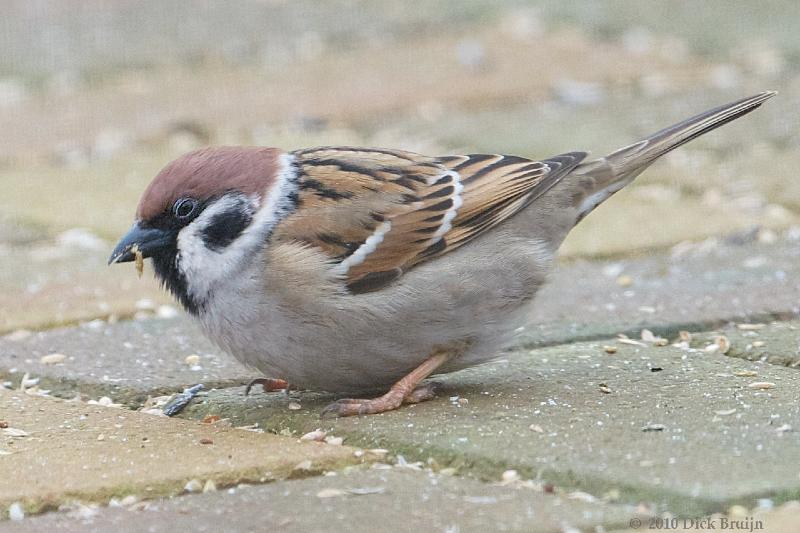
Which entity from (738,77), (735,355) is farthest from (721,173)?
(735,355)

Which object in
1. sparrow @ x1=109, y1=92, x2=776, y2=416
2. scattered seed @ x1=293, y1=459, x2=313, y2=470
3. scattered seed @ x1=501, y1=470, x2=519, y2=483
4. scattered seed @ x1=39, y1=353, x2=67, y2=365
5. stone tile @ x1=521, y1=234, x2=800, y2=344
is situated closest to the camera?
scattered seed @ x1=501, y1=470, x2=519, y2=483

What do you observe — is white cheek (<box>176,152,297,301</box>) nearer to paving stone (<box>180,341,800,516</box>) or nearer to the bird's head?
the bird's head

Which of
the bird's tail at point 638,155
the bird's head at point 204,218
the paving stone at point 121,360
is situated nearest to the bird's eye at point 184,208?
the bird's head at point 204,218

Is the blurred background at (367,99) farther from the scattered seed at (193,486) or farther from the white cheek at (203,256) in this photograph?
the scattered seed at (193,486)

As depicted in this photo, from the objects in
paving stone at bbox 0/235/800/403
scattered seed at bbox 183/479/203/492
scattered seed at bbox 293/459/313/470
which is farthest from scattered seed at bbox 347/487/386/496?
paving stone at bbox 0/235/800/403

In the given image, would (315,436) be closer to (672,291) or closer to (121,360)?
(121,360)

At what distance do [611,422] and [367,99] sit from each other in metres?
4.23

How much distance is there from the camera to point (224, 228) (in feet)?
12.9

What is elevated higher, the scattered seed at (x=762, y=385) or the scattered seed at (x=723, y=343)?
the scattered seed at (x=762, y=385)

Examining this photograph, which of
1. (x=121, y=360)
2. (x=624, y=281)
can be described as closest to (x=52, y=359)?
(x=121, y=360)

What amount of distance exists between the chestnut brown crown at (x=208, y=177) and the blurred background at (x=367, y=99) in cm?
94

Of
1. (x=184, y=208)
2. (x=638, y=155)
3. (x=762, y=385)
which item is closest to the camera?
(x=762, y=385)

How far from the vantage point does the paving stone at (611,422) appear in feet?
9.63

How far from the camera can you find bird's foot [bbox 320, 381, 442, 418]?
370 cm
